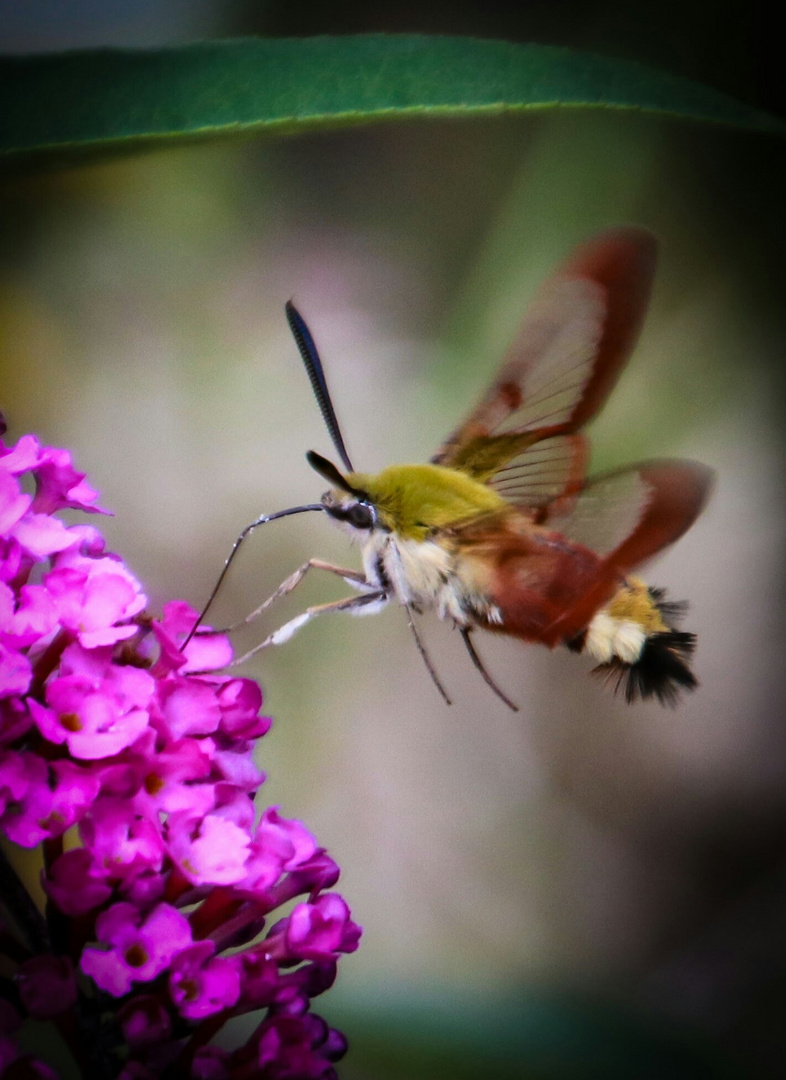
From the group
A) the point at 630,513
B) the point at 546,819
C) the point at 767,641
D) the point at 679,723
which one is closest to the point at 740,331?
the point at 767,641

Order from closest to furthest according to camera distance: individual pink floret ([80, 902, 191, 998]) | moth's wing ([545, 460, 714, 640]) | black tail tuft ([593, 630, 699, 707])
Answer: individual pink floret ([80, 902, 191, 998])
moth's wing ([545, 460, 714, 640])
black tail tuft ([593, 630, 699, 707])

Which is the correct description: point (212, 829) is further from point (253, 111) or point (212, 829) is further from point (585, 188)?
point (585, 188)

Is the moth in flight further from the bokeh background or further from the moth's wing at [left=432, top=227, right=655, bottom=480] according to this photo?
the bokeh background

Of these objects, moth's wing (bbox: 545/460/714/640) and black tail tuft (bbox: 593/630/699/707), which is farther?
black tail tuft (bbox: 593/630/699/707)

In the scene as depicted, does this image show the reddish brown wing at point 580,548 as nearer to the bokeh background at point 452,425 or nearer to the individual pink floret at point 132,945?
the individual pink floret at point 132,945

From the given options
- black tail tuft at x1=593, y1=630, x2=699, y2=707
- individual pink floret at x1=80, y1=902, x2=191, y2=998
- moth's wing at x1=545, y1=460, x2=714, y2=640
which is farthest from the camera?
black tail tuft at x1=593, y1=630, x2=699, y2=707

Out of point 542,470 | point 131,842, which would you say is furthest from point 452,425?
point 131,842

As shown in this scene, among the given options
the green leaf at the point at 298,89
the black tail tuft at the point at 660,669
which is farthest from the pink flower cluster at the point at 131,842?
the black tail tuft at the point at 660,669

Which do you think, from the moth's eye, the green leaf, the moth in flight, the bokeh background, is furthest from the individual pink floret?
the bokeh background
